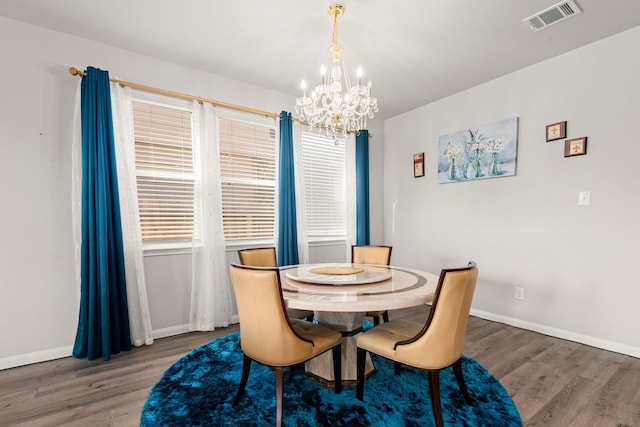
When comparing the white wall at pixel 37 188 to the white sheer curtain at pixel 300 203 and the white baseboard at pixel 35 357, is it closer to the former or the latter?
the white baseboard at pixel 35 357

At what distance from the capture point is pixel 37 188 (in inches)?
95.0

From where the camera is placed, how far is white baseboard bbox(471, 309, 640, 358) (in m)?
2.49

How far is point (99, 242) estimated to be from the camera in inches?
96.9

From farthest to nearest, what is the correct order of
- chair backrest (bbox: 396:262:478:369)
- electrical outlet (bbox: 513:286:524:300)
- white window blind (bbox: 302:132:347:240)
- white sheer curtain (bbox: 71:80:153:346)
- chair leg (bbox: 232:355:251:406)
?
1. white window blind (bbox: 302:132:347:240)
2. electrical outlet (bbox: 513:286:524:300)
3. white sheer curtain (bbox: 71:80:153:346)
4. chair leg (bbox: 232:355:251:406)
5. chair backrest (bbox: 396:262:478:369)

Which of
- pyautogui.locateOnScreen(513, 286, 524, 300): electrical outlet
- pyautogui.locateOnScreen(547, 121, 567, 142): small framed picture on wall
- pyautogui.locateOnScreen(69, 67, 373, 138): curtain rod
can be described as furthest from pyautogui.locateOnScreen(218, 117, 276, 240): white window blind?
pyautogui.locateOnScreen(547, 121, 567, 142): small framed picture on wall

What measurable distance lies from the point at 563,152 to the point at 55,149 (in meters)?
4.57

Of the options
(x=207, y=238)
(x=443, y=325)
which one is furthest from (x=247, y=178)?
(x=443, y=325)

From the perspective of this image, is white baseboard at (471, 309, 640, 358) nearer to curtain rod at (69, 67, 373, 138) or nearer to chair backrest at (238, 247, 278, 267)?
chair backrest at (238, 247, 278, 267)

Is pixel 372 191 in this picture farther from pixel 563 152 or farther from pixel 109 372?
pixel 109 372

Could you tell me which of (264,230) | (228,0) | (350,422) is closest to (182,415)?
(350,422)

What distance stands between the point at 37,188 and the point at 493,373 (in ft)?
12.6

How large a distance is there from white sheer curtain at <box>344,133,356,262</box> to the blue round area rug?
2112 millimetres

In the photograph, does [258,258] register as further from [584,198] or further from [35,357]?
[584,198]

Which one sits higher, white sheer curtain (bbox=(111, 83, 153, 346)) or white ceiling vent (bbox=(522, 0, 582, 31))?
white ceiling vent (bbox=(522, 0, 582, 31))
